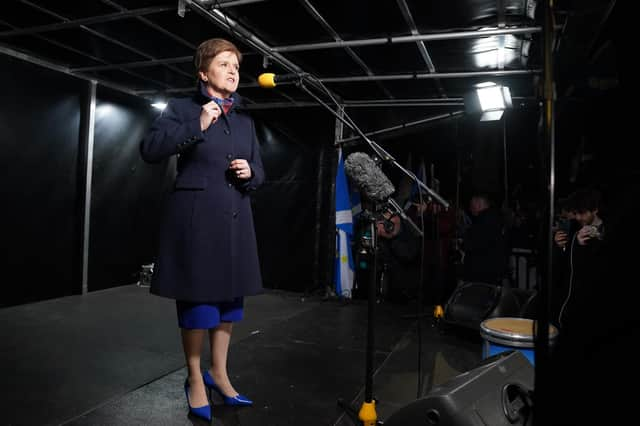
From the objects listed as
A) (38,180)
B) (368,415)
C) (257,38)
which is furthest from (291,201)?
(368,415)

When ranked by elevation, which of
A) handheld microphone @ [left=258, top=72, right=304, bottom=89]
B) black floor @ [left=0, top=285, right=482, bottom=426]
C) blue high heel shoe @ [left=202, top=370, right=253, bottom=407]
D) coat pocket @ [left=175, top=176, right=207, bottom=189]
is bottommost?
black floor @ [left=0, top=285, right=482, bottom=426]

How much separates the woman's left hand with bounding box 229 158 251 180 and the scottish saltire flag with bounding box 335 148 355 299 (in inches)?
135

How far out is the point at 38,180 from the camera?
4.67m

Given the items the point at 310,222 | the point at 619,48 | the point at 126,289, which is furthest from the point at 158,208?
the point at 619,48

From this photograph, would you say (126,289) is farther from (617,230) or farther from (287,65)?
(617,230)

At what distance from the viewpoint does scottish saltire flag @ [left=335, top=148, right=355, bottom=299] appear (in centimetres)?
534

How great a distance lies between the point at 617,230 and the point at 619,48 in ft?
2.12

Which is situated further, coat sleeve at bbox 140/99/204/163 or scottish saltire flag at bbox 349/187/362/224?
scottish saltire flag at bbox 349/187/362/224

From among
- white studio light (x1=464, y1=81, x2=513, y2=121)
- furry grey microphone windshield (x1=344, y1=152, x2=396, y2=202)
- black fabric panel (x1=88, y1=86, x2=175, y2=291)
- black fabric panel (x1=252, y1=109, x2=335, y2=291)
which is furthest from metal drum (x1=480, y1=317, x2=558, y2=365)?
black fabric panel (x1=88, y1=86, x2=175, y2=291)

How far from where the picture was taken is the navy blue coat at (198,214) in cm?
181

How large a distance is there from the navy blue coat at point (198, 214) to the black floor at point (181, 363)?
2.31 ft

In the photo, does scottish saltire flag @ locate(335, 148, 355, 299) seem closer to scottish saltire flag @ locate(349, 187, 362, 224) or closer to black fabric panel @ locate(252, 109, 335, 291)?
scottish saltire flag @ locate(349, 187, 362, 224)

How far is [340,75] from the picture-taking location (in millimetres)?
4680

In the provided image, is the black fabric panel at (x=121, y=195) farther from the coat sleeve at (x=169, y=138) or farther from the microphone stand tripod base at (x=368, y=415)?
the microphone stand tripod base at (x=368, y=415)
